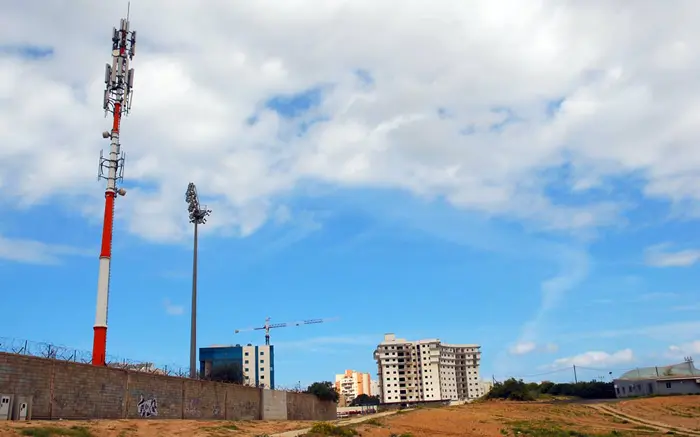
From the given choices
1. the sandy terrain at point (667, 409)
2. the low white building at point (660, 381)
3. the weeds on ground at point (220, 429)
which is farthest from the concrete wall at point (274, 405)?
the low white building at point (660, 381)

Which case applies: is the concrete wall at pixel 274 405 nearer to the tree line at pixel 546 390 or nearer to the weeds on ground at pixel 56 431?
the weeds on ground at pixel 56 431

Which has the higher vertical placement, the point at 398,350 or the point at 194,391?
the point at 398,350

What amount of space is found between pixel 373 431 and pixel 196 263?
32.1m

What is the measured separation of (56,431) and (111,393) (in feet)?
32.3

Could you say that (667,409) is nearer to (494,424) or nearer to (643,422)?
(643,422)

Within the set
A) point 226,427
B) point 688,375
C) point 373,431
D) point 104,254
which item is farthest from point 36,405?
point 688,375

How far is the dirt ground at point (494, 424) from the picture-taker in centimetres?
3469

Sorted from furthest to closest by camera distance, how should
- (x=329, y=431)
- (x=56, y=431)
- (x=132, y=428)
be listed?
(x=329, y=431), (x=132, y=428), (x=56, y=431)

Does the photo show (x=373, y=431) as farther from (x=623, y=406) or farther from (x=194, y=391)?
(x=623, y=406)

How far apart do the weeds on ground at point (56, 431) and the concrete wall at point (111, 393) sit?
374 cm

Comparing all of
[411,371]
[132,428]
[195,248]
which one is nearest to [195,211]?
[195,248]

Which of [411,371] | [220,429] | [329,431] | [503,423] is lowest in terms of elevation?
[503,423]

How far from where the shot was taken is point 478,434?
50.8 metres

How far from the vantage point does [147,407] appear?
4166cm
